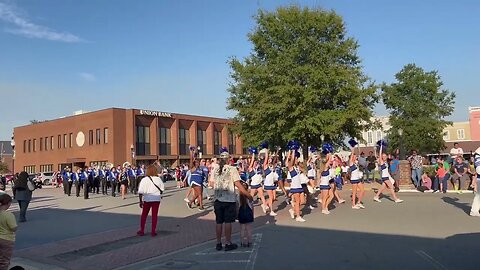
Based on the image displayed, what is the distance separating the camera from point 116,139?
57.7 meters

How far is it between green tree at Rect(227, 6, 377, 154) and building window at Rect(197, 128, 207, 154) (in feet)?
135

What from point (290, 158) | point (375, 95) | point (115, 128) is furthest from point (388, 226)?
point (115, 128)

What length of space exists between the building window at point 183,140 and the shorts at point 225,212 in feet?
188

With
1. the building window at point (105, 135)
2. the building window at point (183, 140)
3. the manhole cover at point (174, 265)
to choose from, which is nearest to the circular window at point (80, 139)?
the building window at point (105, 135)

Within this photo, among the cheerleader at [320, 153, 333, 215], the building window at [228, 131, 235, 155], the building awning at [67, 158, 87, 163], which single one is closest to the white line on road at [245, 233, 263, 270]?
the cheerleader at [320, 153, 333, 215]

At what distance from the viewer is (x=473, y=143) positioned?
70938 millimetres

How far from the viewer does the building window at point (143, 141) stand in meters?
60.1

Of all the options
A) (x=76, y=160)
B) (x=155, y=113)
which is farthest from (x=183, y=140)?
(x=76, y=160)

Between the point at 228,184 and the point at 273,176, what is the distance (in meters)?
5.26

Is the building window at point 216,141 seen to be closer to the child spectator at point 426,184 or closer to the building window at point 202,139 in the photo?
the building window at point 202,139

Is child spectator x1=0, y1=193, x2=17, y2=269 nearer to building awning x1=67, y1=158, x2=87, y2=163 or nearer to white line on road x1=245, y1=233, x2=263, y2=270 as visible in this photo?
white line on road x1=245, y1=233, x2=263, y2=270

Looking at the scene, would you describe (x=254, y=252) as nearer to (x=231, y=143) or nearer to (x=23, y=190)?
(x=23, y=190)

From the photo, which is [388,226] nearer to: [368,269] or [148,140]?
[368,269]

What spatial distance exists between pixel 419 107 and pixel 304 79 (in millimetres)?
26937
